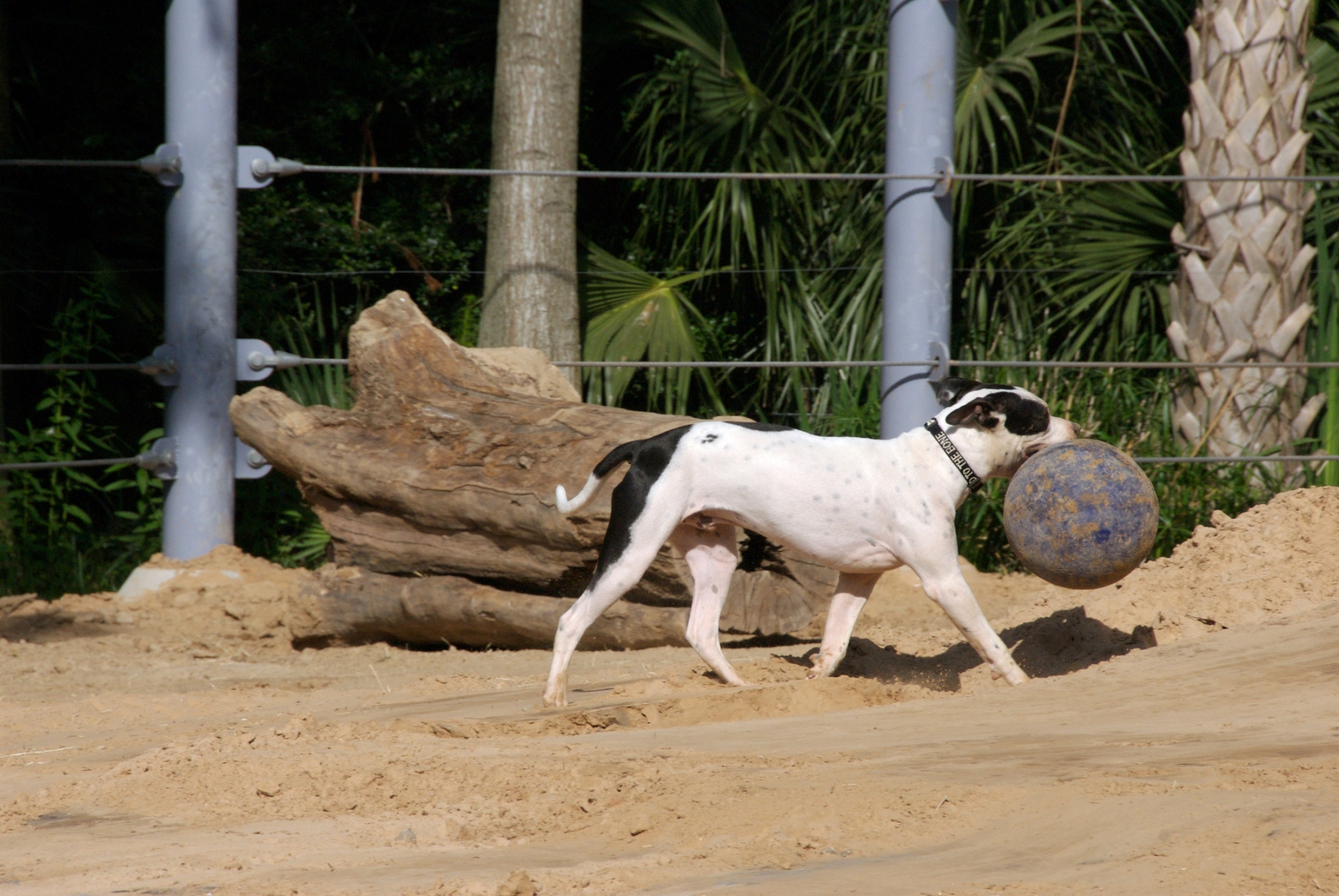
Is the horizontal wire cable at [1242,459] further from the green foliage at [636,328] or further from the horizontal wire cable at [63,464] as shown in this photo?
the horizontal wire cable at [63,464]

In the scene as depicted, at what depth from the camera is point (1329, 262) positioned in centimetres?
737

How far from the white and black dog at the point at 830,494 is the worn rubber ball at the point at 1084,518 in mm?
258

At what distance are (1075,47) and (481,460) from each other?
5.26 m

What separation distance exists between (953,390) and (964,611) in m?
0.99

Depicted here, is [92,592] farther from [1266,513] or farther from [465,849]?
[1266,513]

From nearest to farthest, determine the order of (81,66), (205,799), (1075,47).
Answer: (205,799)
(1075,47)
(81,66)

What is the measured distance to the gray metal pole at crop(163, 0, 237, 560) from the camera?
654cm

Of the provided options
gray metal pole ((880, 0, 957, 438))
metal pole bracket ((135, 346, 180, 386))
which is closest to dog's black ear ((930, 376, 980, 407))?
gray metal pole ((880, 0, 957, 438))

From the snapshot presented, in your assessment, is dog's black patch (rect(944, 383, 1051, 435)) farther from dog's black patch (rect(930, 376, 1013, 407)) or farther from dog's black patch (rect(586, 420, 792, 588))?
dog's black patch (rect(586, 420, 792, 588))

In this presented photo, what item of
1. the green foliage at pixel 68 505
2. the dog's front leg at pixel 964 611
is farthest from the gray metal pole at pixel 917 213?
the green foliage at pixel 68 505

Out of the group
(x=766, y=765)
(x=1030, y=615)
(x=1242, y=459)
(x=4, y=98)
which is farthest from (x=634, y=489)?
(x=4, y=98)

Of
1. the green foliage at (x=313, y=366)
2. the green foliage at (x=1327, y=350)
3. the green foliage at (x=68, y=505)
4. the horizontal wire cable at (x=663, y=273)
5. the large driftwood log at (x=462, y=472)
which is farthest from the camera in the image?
the horizontal wire cable at (x=663, y=273)

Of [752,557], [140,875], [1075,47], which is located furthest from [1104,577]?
[1075,47]

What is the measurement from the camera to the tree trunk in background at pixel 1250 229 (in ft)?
22.8
